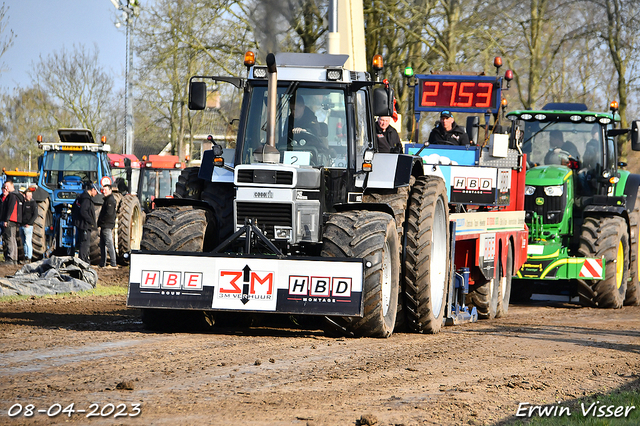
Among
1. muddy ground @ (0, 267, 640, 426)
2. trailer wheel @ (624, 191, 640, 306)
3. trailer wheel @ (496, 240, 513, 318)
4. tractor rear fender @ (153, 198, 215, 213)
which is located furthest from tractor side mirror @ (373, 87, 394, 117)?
trailer wheel @ (624, 191, 640, 306)

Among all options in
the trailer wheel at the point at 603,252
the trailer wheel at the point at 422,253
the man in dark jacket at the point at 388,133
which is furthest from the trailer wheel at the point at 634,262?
the trailer wheel at the point at 422,253

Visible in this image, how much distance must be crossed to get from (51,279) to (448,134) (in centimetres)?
663

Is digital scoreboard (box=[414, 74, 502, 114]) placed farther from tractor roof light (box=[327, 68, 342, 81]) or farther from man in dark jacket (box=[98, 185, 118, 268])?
man in dark jacket (box=[98, 185, 118, 268])

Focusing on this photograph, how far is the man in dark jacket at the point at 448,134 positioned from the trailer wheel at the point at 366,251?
5049 mm

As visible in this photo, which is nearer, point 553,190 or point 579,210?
point 553,190

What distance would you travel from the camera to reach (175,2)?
28.8 m

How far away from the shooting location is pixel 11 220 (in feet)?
63.3

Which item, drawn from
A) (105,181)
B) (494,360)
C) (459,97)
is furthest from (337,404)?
(105,181)

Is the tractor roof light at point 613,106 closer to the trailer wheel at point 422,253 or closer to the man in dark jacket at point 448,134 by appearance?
the man in dark jacket at point 448,134

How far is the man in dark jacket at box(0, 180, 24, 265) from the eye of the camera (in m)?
19.2

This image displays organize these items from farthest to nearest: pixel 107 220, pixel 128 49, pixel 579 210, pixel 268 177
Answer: pixel 128 49 < pixel 107 220 < pixel 579 210 < pixel 268 177

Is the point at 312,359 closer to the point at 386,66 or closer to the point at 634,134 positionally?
the point at 634,134

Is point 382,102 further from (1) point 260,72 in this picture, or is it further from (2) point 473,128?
(2) point 473,128

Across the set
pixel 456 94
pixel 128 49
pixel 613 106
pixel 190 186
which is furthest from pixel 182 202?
pixel 128 49
